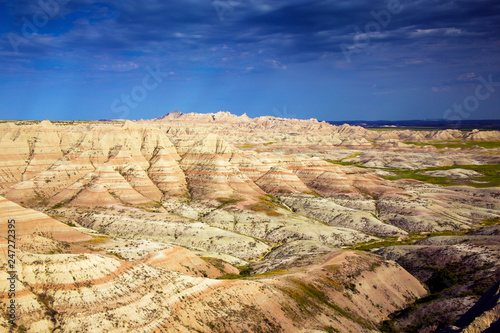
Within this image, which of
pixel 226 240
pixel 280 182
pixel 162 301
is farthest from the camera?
pixel 280 182

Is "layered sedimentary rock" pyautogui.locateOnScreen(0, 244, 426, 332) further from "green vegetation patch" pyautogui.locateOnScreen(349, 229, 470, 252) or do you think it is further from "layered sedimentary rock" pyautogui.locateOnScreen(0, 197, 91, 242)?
"layered sedimentary rock" pyautogui.locateOnScreen(0, 197, 91, 242)

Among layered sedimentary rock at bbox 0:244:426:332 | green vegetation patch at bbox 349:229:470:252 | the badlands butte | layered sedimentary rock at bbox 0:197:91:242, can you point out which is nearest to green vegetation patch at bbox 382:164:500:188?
the badlands butte

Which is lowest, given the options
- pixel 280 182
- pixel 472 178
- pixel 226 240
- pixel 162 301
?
pixel 472 178

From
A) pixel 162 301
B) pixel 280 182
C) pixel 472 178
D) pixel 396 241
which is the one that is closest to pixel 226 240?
pixel 396 241

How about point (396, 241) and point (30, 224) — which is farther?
point (396, 241)

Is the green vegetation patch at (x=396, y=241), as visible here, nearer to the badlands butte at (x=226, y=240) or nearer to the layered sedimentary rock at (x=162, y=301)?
the badlands butte at (x=226, y=240)

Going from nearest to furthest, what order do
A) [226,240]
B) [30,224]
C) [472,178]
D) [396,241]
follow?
[30,224], [226,240], [396,241], [472,178]

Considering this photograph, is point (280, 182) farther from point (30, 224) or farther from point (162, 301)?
point (162, 301)

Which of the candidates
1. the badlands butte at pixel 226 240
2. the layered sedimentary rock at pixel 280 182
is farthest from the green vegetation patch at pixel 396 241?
the layered sedimentary rock at pixel 280 182

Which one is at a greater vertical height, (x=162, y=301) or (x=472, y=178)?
(x=162, y=301)
